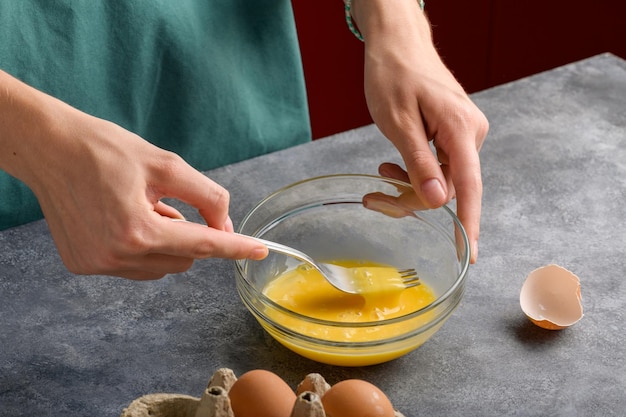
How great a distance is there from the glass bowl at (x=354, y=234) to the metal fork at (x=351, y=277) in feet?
0.09

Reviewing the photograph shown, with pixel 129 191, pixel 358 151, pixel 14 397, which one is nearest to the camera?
pixel 129 191

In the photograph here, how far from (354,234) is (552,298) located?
0.30m

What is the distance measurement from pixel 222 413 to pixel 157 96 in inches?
36.1

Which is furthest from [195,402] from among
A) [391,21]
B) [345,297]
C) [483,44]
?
[483,44]

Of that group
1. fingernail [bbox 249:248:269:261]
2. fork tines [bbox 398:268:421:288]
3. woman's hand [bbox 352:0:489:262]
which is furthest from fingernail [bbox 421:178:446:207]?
fingernail [bbox 249:248:269:261]

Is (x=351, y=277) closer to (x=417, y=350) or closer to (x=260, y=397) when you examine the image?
(x=417, y=350)

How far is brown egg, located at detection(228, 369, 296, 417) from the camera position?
3.00 feet

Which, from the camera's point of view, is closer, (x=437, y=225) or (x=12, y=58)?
(x=437, y=225)

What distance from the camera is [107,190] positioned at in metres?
1.00

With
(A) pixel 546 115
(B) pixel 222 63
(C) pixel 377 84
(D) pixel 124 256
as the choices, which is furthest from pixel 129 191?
(A) pixel 546 115

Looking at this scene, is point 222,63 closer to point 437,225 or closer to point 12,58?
point 12,58

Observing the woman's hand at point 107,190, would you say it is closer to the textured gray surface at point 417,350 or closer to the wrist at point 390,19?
the textured gray surface at point 417,350

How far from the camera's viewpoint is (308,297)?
1.22 metres

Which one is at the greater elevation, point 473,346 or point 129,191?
point 129,191
